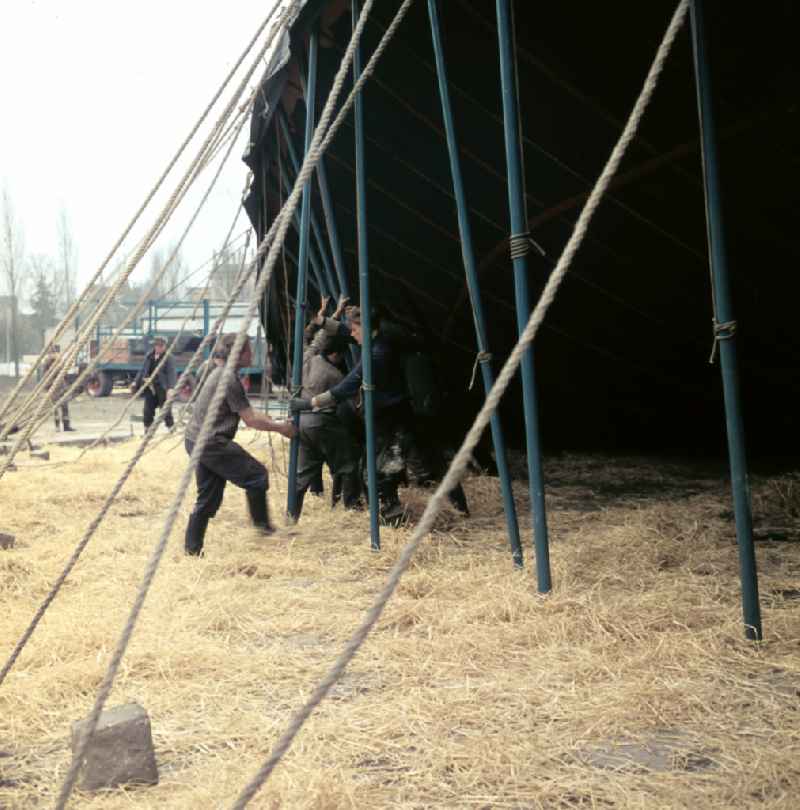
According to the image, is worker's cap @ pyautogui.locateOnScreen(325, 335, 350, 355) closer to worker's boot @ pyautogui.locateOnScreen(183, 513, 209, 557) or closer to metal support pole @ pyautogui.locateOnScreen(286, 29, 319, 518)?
metal support pole @ pyautogui.locateOnScreen(286, 29, 319, 518)

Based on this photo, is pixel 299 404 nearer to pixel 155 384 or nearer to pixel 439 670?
pixel 439 670

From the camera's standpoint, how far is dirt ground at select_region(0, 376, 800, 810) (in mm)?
2488

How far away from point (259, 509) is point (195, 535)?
0.50 m

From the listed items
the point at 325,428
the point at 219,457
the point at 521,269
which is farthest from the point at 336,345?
the point at 521,269

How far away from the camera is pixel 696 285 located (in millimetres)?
7203

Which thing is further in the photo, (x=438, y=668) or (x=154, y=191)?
(x=154, y=191)

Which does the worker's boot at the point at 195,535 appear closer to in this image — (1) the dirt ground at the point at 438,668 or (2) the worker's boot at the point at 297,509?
(1) the dirt ground at the point at 438,668

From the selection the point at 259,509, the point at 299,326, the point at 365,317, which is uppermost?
the point at 299,326

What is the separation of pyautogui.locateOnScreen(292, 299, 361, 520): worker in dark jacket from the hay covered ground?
697 mm

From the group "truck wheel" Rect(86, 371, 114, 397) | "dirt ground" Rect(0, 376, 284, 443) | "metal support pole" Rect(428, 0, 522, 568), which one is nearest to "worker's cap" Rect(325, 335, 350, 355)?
"metal support pole" Rect(428, 0, 522, 568)

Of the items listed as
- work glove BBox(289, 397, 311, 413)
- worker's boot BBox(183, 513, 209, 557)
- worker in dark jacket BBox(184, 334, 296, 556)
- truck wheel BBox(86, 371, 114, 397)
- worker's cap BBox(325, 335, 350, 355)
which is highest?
truck wheel BBox(86, 371, 114, 397)

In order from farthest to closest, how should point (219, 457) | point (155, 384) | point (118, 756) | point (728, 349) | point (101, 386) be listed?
point (101, 386)
point (155, 384)
point (219, 457)
point (728, 349)
point (118, 756)

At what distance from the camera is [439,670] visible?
335 centimetres

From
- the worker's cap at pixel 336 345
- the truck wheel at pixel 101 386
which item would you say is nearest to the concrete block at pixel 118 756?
the worker's cap at pixel 336 345
